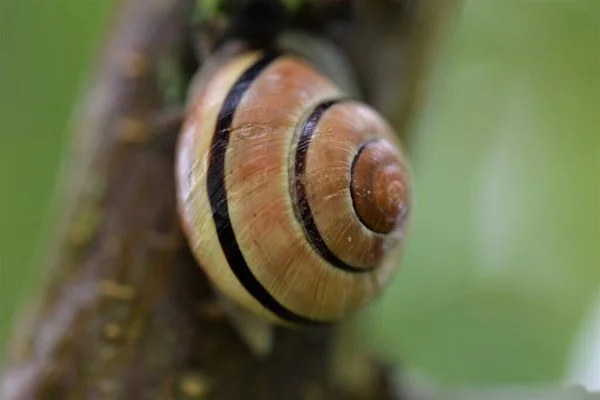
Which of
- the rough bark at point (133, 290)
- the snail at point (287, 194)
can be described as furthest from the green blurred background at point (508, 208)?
the snail at point (287, 194)

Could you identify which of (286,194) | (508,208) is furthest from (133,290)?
(508,208)

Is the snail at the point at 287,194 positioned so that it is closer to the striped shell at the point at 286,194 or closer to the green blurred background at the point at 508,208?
the striped shell at the point at 286,194

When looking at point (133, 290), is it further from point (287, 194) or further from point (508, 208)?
point (508, 208)

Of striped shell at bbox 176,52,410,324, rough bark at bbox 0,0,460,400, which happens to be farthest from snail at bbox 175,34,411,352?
rough bark at bbox 0,0,460,400

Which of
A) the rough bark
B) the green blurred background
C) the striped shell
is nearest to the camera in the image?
the striped shell

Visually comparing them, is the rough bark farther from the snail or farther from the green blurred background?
the green blurred background

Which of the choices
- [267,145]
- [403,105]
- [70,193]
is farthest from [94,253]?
[403,105]

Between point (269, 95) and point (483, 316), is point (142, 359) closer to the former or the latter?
point (269, 95)
